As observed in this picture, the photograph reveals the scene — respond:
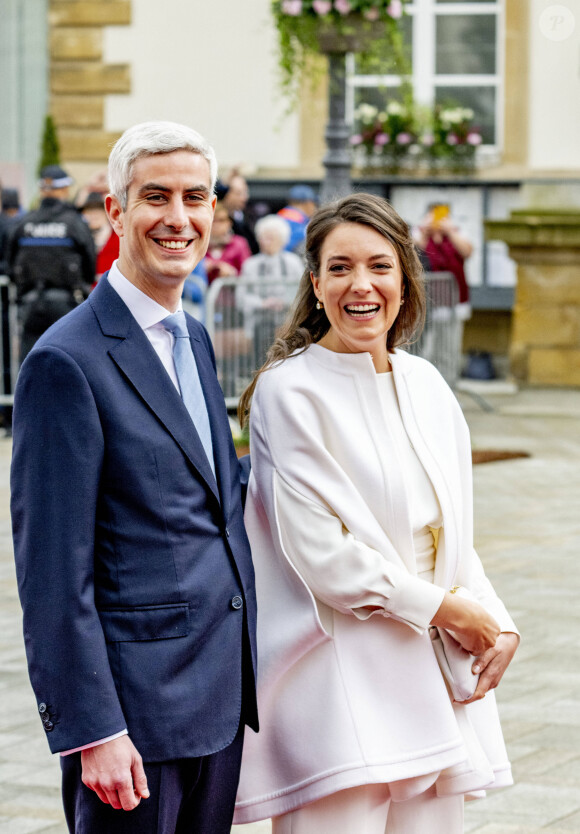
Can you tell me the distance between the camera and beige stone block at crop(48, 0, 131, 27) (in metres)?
17.9

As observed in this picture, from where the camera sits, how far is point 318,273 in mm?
2770

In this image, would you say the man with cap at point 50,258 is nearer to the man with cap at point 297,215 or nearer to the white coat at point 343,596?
the man with cap at point 297,215

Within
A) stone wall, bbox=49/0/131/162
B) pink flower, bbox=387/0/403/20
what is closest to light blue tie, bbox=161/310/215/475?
pink flower, bbox=387/0/403/20

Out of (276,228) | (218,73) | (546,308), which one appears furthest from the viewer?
(218,73)

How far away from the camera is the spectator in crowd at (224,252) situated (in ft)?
37.9

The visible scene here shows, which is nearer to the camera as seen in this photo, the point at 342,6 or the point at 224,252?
the point at 342,6

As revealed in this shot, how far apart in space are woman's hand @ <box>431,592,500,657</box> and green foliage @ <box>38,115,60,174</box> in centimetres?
1575

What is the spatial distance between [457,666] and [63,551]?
793 millimetres

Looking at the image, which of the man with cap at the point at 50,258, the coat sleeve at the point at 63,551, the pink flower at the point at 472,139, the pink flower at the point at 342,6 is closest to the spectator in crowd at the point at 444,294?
the pink flower at the point at 342,6

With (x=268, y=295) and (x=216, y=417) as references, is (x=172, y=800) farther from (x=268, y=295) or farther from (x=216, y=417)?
(x=268, y=295)

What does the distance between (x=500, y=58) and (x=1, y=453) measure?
9784 mm

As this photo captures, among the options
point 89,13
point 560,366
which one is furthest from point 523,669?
point 89,13

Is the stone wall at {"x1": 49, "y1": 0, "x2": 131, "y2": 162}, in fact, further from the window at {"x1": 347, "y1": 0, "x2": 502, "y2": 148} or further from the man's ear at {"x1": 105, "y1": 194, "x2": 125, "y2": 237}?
the man's ear at {"x1": 105, "y1": 194, "x2": 125, "y2": 237}

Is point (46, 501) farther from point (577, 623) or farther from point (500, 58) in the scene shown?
point (500, 58)
